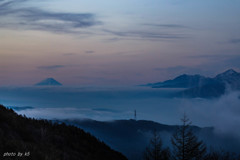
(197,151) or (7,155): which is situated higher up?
(7,155)

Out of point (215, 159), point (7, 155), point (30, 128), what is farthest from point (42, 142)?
point (215, 159)

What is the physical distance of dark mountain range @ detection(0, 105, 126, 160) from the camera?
31.6 ft

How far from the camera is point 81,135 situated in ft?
58.9

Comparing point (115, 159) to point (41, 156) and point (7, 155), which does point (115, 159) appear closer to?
point (41, 156)

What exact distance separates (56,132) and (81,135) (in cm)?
229

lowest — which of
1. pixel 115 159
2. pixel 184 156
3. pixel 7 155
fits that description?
pixel 184 156

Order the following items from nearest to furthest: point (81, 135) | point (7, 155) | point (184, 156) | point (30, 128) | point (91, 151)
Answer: point (7, 155) < point (30, 128) < point (91, 151) < point (81, 135) < point (184, 156)

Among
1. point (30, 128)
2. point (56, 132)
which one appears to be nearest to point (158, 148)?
point (56, 132)

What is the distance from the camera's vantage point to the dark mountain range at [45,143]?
963 centimetres

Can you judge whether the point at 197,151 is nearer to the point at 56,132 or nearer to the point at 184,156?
the point at 184,156

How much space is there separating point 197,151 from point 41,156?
90.7ft

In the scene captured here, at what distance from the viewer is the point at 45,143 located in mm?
13031

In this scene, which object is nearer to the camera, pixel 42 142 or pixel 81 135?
pixel 42 142

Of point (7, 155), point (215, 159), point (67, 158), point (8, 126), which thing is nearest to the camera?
point (7, 155)
